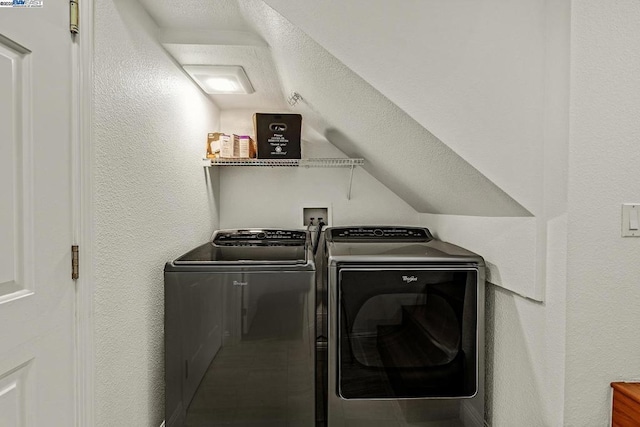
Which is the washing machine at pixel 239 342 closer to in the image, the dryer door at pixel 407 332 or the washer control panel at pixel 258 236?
the dryer door at pixel 407 332

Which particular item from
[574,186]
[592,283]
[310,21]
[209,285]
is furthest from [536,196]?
[209,285]

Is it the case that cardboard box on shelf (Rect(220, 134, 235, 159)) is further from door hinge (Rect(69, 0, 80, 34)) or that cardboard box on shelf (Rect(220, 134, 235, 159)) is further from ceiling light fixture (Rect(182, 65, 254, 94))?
door hinge (Rect(69, 0, 80, 34))

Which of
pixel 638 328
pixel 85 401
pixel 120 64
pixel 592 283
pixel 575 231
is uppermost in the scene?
pixel 120 64

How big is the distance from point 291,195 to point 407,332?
1368 millimetres

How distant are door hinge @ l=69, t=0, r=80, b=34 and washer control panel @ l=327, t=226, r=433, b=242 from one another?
5.29 ft

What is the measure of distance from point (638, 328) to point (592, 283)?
255mm

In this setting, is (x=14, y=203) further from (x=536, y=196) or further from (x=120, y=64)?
(x=536, y=196)

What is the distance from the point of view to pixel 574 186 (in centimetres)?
129

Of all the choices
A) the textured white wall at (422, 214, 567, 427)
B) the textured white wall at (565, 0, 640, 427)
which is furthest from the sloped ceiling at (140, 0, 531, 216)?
the textured white wall at (565, 0, 640, 427)

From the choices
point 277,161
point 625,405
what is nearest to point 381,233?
point 277,161

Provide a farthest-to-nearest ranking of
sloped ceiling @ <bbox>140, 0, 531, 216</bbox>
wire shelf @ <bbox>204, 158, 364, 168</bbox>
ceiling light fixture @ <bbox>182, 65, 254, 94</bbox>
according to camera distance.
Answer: wire shelf @ <bbox>204, 158, 364, 168</bbox>
ceiling light fixture @ <bbox>182, 65, 254, 94</bbox>
sloped ceiling @ <bbox>140, 0, 531, 216</bbox>

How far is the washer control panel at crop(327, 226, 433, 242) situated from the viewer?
7.78 feet

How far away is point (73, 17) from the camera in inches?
44.3

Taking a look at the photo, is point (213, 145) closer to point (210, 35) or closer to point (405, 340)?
point (210, 35)
